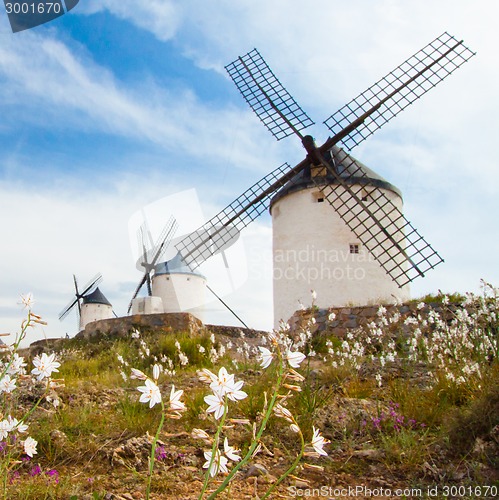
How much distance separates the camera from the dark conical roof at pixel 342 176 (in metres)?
14.3

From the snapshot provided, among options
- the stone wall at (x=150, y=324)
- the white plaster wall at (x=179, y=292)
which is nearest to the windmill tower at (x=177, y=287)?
the white plaster wall at (x=179, y=292)

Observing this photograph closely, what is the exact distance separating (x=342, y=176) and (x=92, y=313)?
77.8 feet

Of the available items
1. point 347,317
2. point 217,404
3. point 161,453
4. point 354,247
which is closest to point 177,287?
point 354,247

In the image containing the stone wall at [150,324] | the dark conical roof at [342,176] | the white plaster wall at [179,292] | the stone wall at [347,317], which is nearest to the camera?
the stone wall at [347,317]

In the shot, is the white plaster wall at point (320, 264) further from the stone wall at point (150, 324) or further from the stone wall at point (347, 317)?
the stone wall at point (150, 324)

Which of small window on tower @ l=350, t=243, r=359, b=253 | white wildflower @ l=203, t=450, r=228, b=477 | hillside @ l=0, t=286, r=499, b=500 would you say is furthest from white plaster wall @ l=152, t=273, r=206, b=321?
white wildflower @ l=203, t=450, r=228, b=477

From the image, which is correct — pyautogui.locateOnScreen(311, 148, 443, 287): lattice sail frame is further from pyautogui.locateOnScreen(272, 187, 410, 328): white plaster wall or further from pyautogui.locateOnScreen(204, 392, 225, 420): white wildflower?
pyautogui.locateOnScreen(204, 392, 225, 420): white wildflower

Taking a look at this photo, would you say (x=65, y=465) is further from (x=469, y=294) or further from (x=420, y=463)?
(x=469, y=294)

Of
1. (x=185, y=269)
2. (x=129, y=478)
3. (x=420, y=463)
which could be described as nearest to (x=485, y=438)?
(x=420, y=463)

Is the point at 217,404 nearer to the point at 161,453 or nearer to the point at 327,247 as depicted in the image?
the point at 161,453

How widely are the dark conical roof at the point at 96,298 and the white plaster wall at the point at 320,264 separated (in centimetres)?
2210

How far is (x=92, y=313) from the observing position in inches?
1319

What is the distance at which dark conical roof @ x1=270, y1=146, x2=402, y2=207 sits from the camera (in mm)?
14289

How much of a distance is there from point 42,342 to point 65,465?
1494 centimetres
